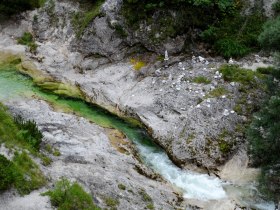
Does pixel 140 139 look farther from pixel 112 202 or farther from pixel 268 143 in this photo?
pixel 268 143

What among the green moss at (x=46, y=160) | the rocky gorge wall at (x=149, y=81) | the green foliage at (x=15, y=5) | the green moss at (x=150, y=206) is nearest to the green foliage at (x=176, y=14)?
the rocky gorge wall at (x=149, y=81)

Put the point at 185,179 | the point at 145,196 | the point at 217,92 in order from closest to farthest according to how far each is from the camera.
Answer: the point at 145,196 → the point at 185,179 → the point at 217,92

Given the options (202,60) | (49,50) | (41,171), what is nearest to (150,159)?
(41,171)

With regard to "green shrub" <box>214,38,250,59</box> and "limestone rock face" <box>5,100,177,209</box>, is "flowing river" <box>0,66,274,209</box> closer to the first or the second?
"limestone rock face" <box>5,100,177,209</box>

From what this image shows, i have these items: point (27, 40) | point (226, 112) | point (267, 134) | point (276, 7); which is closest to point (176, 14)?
point (276, 7)

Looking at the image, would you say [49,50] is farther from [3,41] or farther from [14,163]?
[14,163]

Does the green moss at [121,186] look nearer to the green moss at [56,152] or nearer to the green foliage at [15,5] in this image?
the green moss at [56,152]

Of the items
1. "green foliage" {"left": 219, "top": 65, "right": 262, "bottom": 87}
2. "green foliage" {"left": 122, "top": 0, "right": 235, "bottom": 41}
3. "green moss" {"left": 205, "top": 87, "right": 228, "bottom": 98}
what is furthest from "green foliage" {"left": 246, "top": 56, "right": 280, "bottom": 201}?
"green foliage" {"left": 122, "top": 0, "right": 235, "bottom": 41}
